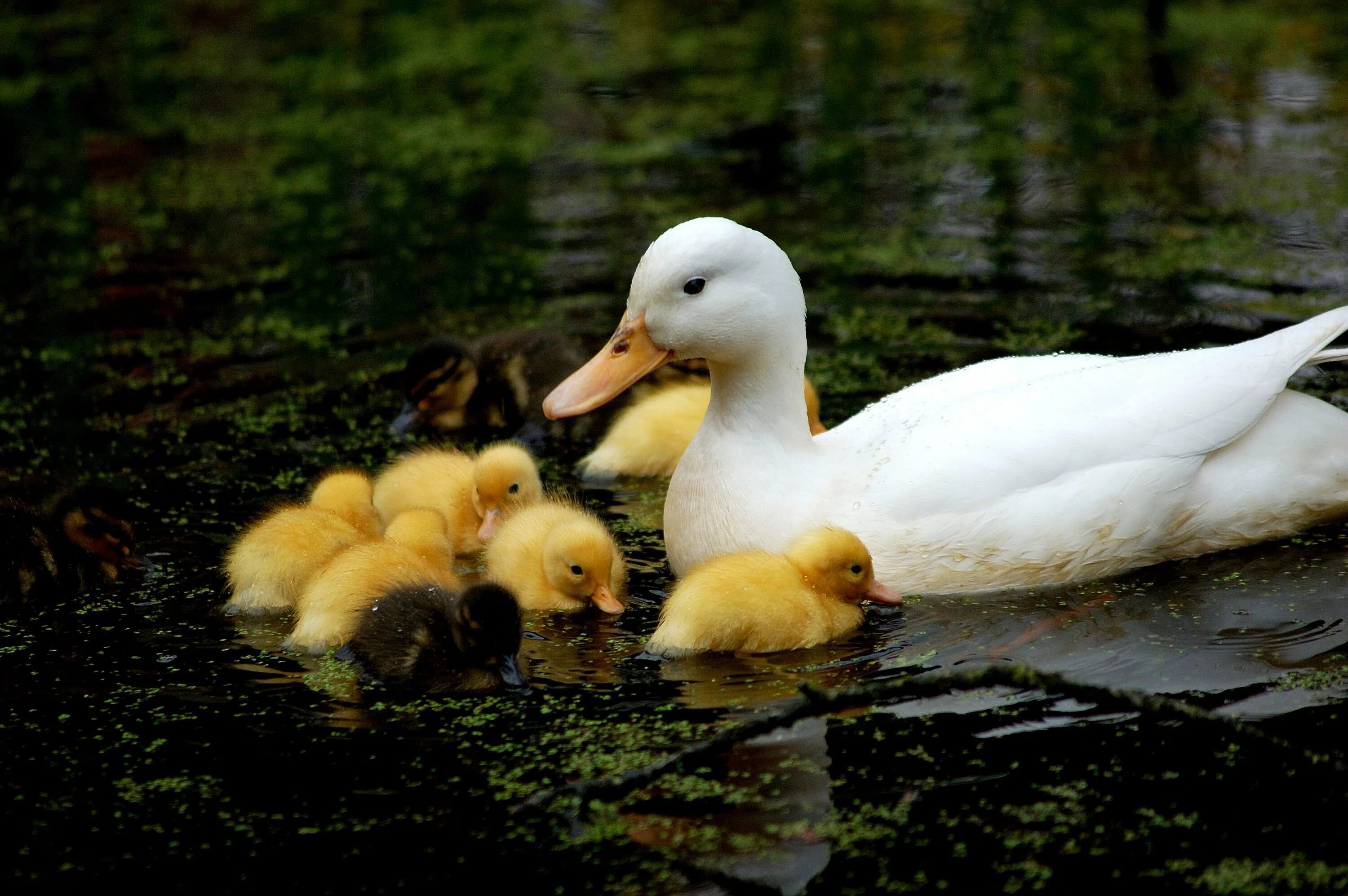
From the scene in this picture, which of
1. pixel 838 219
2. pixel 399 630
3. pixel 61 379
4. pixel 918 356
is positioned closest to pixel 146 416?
pixel 61 379

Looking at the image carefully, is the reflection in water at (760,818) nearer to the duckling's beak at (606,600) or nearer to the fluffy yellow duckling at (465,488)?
the duckling's beak at (606,600)

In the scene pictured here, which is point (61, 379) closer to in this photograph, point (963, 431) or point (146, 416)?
point (146, 416)

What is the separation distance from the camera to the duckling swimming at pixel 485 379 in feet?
22.0

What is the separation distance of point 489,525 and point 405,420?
4.19ft

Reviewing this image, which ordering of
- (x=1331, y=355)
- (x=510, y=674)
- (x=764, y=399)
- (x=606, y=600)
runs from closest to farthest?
(x=510, y=674), (x=606, y=600), (x=764, y=399), (x=1331, y=355)

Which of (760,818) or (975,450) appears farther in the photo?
(975,450)

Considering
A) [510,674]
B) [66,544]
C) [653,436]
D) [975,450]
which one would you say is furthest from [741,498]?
[66,544]

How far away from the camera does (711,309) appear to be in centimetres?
480

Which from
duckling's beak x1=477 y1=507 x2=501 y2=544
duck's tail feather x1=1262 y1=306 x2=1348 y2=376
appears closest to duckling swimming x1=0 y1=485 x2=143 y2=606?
duckling's beak x1=477 y1=507 x2=501 y2=544

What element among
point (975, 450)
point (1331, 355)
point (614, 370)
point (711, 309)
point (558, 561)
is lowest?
point (558, 561)

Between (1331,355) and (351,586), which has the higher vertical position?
(1331,355)

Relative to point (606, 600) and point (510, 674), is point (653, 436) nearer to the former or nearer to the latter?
point (606, 600)

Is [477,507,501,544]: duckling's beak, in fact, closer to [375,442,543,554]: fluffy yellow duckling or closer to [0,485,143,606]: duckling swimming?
[375,442,543,554]: fluffy yellow duckling

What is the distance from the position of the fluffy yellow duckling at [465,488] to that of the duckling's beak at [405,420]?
2.10ft
